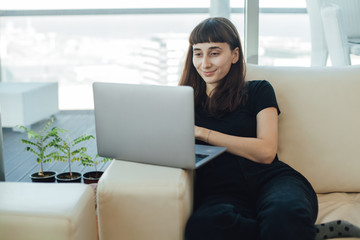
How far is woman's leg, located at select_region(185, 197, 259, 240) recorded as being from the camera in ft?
5.04

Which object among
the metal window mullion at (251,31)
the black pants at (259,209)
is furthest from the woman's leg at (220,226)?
the metal window mullion at (251,31)

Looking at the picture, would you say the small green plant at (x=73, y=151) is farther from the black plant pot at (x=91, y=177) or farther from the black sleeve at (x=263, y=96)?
the black sleeve at (x=263, y=96)

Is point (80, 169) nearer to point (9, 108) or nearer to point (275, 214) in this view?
point (9, 108)

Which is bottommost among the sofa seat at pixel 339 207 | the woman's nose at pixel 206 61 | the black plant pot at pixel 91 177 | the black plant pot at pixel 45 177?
the black plant pot at pixel 91 177

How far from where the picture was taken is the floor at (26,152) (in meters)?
2.87

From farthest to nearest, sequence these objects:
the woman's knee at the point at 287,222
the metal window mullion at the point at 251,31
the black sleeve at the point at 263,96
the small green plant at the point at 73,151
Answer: the metal window mullion at the point at 251,31
the small green plant at the point at 73,151
the black sleeve at the point at 263,96
the woman's knee at the point at 287,222

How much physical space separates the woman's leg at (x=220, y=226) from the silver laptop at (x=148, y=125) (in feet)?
0.56

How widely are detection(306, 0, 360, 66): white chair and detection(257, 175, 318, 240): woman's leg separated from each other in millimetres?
1222

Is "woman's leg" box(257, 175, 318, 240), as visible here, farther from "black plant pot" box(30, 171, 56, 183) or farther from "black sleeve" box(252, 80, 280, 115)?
"black plant pot" box(30, 171, 56, 183)

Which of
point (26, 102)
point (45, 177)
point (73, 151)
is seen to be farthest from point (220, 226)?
point (26, 102)

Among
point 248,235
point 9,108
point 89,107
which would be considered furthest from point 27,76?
point 248,235

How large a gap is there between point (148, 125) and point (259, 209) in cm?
50

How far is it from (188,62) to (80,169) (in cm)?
126

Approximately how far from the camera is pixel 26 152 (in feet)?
9.78
